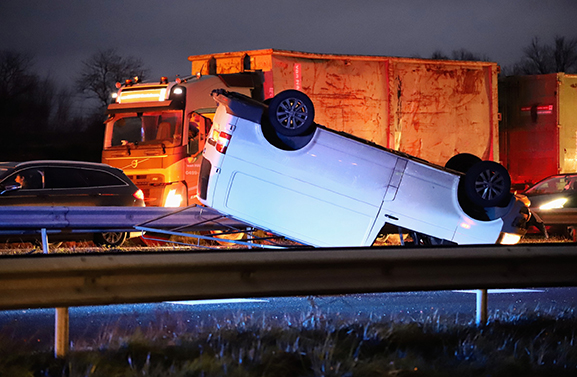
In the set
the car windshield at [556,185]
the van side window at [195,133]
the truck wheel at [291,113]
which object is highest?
the truck wheel at [291,113]

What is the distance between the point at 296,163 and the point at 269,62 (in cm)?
668

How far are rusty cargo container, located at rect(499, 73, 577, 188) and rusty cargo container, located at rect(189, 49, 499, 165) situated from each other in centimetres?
121

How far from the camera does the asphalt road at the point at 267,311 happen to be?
A: 538 cm

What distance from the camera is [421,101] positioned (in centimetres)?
1469

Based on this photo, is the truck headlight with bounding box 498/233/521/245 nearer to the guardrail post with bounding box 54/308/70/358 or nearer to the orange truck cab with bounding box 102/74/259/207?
the guardrail post with bounding box 54/308/70/358

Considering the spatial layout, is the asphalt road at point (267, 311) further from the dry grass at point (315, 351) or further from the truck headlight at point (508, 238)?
the truck headlight at point (508, 238)

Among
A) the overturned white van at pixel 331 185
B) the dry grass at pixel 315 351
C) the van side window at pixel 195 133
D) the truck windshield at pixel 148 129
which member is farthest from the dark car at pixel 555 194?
the dry grass at pixel 315 351

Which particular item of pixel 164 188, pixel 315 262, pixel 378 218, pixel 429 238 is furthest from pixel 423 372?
pixel 164 188

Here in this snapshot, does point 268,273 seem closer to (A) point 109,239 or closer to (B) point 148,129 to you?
(A) point 109,239

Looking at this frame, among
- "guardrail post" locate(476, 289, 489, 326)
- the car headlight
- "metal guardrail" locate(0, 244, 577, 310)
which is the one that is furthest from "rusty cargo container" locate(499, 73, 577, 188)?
"metal guardrail" locate(0, 244, 577, 310)

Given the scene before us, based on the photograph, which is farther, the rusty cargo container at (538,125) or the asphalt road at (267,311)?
the rusty cargo container at (538,125)

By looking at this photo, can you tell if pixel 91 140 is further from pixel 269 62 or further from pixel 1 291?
pixel 1 291

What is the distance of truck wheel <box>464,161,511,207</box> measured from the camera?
7387mm

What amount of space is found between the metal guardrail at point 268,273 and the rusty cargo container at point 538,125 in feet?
39.2
